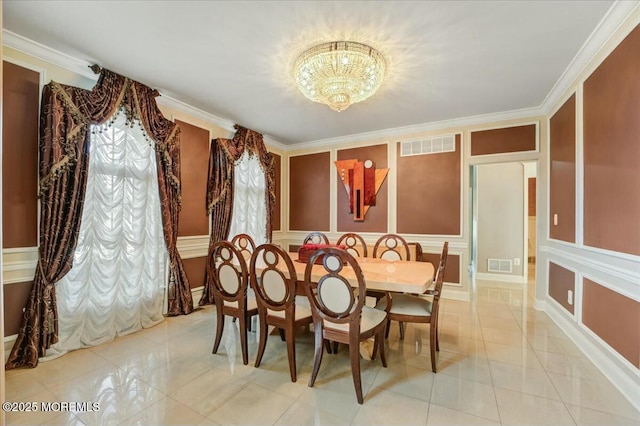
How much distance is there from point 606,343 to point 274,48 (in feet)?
11.7

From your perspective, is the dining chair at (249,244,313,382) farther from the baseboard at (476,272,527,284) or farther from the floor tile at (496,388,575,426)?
the baseboard at (476,272,527,284)

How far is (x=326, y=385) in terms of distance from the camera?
2.04 m

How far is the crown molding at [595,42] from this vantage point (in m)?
1.95

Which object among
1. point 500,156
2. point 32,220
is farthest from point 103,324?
point 500,156

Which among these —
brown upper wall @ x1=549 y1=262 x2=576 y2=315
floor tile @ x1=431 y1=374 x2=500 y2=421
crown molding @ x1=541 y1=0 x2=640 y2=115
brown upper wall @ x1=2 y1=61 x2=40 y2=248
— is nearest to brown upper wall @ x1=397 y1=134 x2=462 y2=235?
brown upper wall @ x1=549 y1=262 x2=576 y2=315

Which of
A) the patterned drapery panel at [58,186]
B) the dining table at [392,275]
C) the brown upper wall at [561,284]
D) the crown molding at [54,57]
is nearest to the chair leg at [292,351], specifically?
the dining table at [392,275]

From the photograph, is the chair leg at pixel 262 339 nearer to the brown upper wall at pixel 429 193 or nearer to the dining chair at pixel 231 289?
the dining chair at pixel 231 289

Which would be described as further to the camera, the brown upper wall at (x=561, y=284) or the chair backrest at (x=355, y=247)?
the chair backrest at (x=355, y=247)

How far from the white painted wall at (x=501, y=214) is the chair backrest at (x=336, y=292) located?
4749 mm

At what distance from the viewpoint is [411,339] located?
2.81 metres

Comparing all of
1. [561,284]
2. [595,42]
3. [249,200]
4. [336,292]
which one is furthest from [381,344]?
[249,200]

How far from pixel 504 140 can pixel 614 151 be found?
190 centimetres

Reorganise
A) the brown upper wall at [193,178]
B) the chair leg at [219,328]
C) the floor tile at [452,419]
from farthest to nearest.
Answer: the brown upper wall at [193,178] → the chair leg at [219,328] → the floor tile at [452,419]

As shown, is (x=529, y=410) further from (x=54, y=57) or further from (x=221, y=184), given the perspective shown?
(x=54, y=57)
